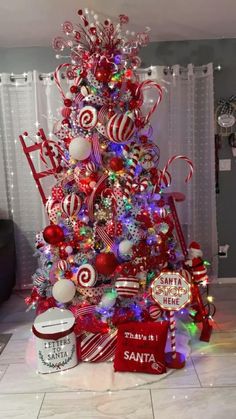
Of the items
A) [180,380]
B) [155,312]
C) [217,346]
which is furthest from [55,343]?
[217,346]

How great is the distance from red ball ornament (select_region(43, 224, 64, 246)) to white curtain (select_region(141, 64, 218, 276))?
137cm

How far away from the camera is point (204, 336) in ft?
9.20

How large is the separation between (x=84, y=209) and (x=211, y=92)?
1773 millimetres

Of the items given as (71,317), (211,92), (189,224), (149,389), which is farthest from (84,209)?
(211,92)

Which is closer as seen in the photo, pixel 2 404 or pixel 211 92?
pixel 2 404

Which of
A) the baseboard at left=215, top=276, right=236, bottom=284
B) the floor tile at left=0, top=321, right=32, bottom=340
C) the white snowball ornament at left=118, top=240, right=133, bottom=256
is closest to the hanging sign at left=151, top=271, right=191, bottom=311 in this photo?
the white snowball ornament at left=118, top=240, right=133, bottom=256


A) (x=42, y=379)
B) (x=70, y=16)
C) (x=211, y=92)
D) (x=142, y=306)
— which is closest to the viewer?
(x=42, y=379)

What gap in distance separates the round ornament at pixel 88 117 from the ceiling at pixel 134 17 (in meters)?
0.75

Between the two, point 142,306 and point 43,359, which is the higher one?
point 142,306

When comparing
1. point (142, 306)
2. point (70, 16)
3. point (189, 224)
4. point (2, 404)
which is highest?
point (70, 16)

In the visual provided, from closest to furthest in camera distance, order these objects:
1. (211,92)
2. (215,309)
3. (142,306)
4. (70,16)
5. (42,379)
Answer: (42,379), (142,306), (70,16), (215,309), (211,92)

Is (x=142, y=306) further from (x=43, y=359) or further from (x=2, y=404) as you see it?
(x=2, y=404)

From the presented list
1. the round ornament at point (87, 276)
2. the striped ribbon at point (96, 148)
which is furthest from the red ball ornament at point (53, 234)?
the striped ribbon at point (96, 148)

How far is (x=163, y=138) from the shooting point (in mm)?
3645
